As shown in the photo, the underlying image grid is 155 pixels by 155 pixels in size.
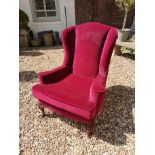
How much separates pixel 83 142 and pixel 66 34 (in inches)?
55.5

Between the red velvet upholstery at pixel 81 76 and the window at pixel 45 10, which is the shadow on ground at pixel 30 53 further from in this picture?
the red velvet upholstery at pixel 81 76

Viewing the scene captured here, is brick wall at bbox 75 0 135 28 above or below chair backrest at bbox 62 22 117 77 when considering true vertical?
above

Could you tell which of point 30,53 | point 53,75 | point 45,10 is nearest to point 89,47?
point 53,75

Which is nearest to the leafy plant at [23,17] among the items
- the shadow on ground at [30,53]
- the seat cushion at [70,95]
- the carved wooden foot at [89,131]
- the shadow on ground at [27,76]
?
the shadow on ground at [30,53]

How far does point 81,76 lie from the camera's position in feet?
8.01

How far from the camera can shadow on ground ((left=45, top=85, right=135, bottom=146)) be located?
199 cm

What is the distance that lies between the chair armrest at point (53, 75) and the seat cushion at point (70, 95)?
0.25 ft

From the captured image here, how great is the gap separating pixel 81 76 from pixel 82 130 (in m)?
0.74

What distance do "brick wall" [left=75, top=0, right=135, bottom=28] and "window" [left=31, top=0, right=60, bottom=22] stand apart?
782 mm

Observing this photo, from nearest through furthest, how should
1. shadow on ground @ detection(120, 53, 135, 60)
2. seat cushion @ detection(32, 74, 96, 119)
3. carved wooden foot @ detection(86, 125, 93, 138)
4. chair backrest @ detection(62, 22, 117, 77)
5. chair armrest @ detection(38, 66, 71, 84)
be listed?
seat cushion @ detection(32, 74, 96, 119) < carved wooden foot @ detection(86, 125, 93, 138) < chair backrest @ detection(62, 22, 117, 77) < chair armrest @ detection(38, 66, 71, 84) < shadow on ground @ detection(120, 53, 135, 60)

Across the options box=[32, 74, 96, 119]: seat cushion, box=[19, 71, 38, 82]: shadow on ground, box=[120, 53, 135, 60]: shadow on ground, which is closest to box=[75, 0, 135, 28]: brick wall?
box=[120, 53, 135, 60]: shadow on ground

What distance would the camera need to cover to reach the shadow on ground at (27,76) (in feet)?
11.2

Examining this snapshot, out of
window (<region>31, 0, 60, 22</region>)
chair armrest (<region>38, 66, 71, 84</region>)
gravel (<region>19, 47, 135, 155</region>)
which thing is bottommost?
gravel (<region>19, 47, 135, 155</region>)

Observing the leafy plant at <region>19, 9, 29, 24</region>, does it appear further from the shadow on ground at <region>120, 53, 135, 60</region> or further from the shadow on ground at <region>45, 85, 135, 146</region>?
the shadow on ground at <region>45, 85, 135, 146</region>
